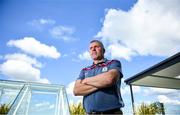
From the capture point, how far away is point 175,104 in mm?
9477

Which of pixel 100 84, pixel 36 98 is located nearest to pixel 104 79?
pixel 100 84

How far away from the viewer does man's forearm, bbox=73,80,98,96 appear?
184 cm

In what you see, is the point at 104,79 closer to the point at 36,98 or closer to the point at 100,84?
the point at 100,84

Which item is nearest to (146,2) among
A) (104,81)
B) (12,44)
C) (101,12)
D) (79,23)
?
(101,12)

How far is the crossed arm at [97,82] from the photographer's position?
1.79 metres

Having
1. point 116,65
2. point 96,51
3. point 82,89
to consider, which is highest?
point 96,51

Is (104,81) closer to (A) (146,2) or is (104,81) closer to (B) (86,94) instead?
(B) (86,94)

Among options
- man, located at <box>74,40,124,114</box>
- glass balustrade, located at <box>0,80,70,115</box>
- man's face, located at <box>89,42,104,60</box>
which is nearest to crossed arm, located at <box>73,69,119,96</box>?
man, located at <box>74,40,124,114</box>

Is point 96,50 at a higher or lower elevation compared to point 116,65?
higher

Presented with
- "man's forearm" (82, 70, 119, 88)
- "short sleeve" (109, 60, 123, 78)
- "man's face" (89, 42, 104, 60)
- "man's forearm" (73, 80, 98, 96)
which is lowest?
"man's forearm" (73, 80, 98, 96)

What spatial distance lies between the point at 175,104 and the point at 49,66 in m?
9.53

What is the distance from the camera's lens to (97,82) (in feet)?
5.90

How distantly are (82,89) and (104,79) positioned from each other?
9.5 inches

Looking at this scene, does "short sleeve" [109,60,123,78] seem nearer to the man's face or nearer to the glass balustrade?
the man's face
